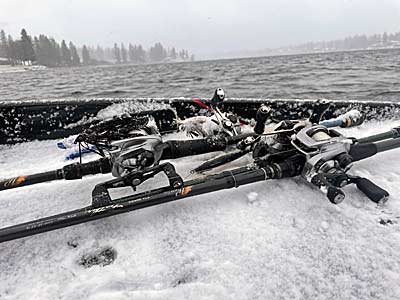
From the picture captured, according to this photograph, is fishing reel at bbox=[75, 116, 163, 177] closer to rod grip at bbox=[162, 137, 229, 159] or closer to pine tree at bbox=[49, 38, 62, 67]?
rod grip at bbox=[162, 137, 229, 159]

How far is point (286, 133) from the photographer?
8.95 feet

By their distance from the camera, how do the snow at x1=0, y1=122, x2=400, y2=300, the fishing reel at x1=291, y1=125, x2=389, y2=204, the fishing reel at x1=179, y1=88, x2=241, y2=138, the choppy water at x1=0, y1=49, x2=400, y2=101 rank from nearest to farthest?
the snow at x1=0, y1=122, x2=400, y2=300 < the fishing reel at x1=291, y1=125, x2=389, y2=204 < the fishing reel at x1=179, y1=88, x2=241, y2=138 < the choppy water at x1=0, y1=49, x2=400, y2=101

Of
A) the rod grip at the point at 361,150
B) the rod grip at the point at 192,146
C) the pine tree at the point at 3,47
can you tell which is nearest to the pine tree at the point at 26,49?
the pine tree at the point at 3,47

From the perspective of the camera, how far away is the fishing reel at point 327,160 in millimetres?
2381

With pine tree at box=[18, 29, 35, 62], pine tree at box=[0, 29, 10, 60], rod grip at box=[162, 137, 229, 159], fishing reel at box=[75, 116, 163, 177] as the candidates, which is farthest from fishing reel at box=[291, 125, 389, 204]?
pine tree at box=[0, 29, 10, 60]

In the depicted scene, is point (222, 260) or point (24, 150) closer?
point (222, 260)

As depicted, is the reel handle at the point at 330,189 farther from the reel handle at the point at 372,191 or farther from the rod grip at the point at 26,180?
the rod grip at the point at 26,180

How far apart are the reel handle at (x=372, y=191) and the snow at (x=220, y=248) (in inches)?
2.8

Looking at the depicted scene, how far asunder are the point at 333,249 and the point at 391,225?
0.56 metres

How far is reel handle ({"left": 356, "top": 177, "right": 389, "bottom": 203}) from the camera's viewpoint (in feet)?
7.83

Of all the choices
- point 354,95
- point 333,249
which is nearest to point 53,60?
point 354,95

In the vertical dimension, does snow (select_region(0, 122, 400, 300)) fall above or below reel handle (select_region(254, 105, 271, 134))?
below

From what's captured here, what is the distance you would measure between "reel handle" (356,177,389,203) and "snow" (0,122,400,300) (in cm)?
7

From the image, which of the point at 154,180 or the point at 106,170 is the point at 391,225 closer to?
the point at 154,180
